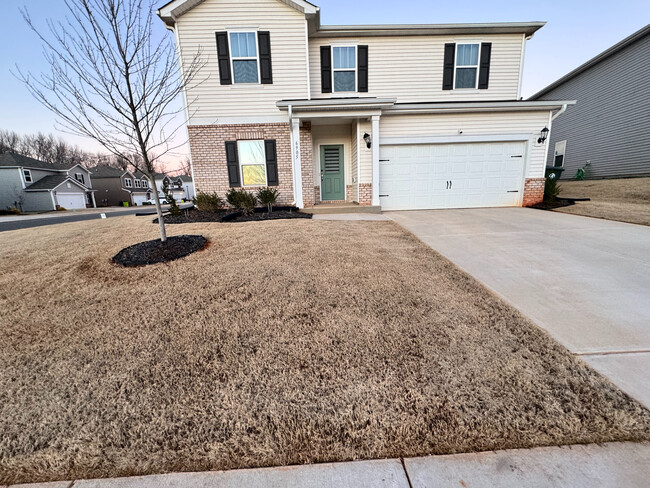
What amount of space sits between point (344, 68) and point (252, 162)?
14.5ft

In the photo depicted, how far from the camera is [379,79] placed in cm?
938

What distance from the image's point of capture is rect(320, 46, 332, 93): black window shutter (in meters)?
9.04

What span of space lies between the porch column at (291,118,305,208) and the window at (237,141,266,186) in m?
0.99

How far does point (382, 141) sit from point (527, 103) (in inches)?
172

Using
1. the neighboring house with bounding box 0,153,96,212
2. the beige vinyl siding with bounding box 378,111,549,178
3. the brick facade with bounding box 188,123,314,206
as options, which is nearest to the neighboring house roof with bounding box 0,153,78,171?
the neighboring house with bounding box 0,153,96,212

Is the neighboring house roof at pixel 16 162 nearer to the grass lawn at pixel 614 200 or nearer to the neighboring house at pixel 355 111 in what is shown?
the neighboring house at pixel 355 111

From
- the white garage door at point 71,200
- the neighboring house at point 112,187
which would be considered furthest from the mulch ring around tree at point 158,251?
the neighboring house at point 112,187

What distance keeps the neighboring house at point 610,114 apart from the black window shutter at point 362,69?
11.6 meters

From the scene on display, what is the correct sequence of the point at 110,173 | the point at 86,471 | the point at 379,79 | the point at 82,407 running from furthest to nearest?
1. the point at 110,173
2. the point at 379,79
3. the point at 82,407
4. the point at 86,471

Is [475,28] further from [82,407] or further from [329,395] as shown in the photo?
[82,407]

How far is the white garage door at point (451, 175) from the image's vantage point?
8543 mm

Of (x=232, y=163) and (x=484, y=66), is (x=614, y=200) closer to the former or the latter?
(x=484, y=66)

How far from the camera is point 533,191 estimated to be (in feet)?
28.7

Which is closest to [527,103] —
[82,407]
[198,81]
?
[198,81]
